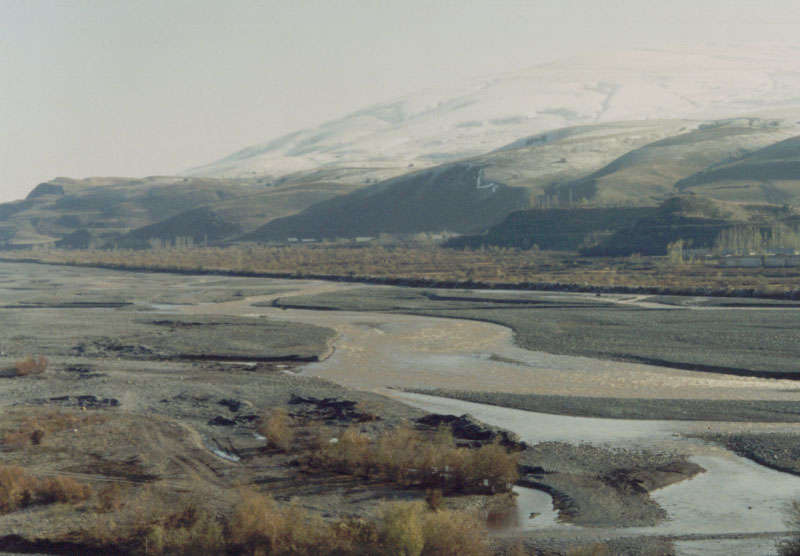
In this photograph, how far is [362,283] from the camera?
72.4 meters

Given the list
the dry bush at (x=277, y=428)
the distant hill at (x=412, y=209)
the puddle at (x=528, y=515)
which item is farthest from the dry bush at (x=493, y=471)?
the distant hill at (x=412, y=209)

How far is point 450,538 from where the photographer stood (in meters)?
14.7

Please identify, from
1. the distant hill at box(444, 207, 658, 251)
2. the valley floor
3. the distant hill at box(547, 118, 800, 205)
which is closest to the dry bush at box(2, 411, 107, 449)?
the valley floor

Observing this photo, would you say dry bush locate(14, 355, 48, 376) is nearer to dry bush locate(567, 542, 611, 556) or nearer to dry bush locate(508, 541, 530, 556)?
dry bush locate(508, 541, 530, 556)

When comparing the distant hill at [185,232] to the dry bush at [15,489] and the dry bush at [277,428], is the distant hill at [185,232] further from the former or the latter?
the dry bush at [15,489]

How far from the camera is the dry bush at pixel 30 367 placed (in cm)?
3216

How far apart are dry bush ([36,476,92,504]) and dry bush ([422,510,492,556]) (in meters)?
7.00

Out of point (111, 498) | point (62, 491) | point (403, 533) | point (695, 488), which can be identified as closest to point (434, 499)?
point (403, 533)

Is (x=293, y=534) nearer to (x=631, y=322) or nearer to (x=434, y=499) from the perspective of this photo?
(x=434, y=499)

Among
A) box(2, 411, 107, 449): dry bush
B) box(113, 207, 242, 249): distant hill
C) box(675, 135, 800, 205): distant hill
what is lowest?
box(2, 411, 107, 449): dry bush

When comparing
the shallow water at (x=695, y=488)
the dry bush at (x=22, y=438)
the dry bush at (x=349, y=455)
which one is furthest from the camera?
the dry bush at (x=22, y=438)

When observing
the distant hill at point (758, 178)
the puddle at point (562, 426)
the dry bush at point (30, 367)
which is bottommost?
the puddle at point (562, 426)

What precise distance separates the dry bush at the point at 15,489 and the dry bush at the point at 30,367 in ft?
47.0

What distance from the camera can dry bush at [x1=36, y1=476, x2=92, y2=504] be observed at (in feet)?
58.7
